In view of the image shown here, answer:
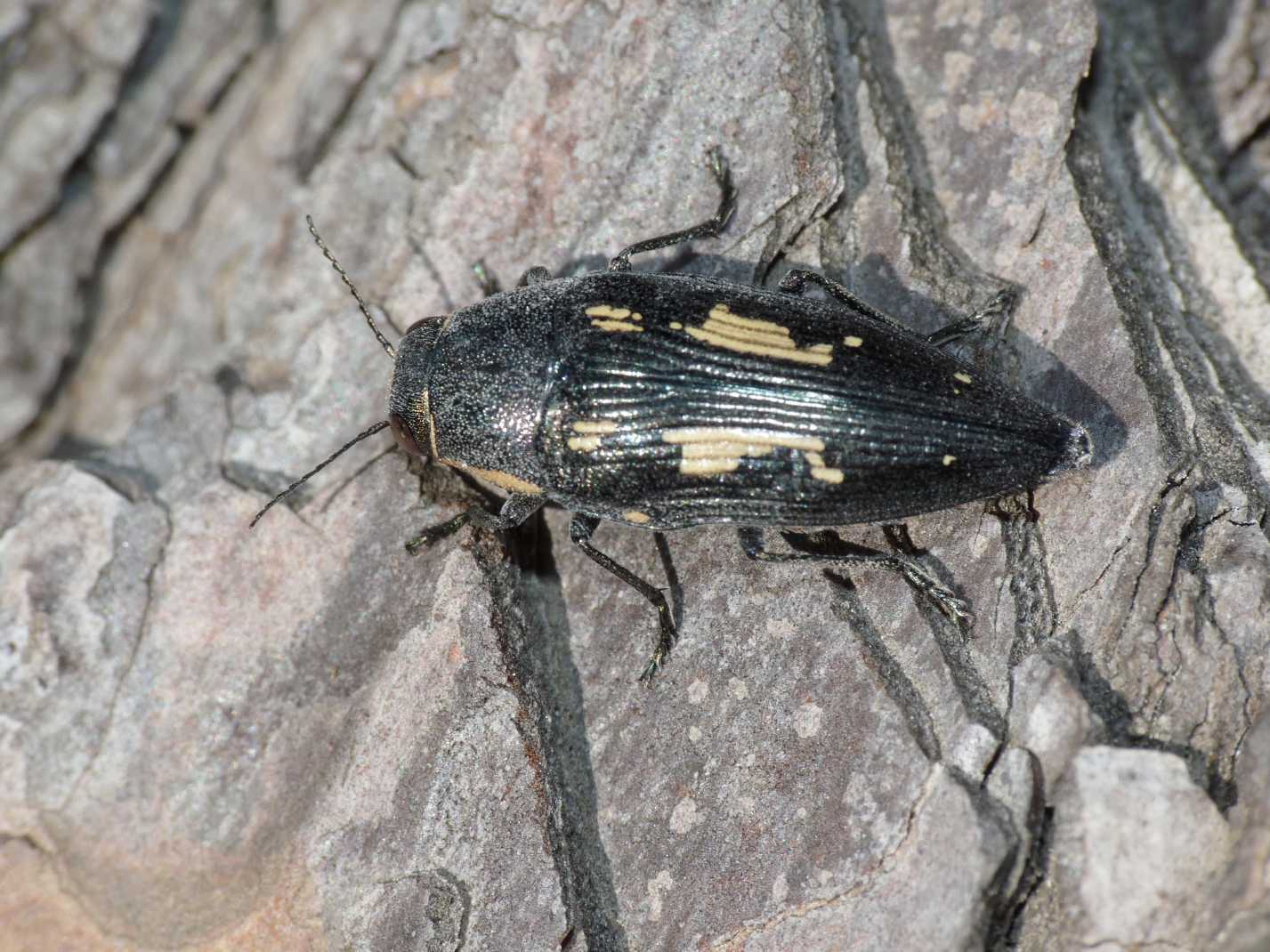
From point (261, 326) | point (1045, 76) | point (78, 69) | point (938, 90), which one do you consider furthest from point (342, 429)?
point (1045, 76)

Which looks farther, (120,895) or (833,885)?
(120,895)

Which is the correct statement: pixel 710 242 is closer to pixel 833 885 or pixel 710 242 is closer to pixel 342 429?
pixel 342 429

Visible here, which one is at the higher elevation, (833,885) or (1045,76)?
(1045,76)

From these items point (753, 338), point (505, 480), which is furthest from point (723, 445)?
point (505, 480)

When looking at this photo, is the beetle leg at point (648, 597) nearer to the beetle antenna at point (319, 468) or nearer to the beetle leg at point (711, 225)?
the beetle antenna at point (319, 468)

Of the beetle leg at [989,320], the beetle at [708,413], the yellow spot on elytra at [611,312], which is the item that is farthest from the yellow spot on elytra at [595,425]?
the beetle leg at [989,320]

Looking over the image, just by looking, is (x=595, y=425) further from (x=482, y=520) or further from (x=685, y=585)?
(x=685, y=585)
